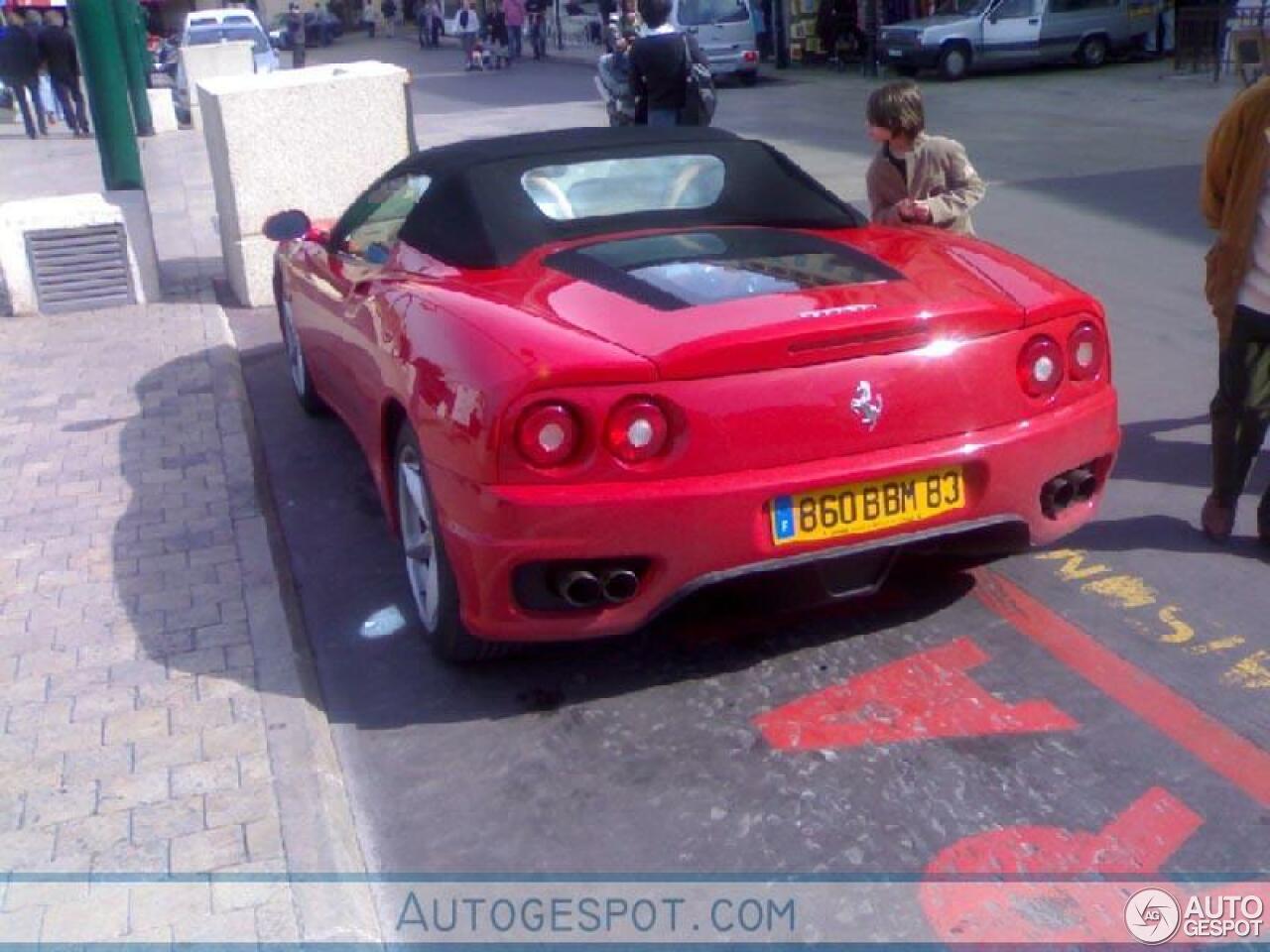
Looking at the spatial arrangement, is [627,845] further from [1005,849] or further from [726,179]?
[726,179]

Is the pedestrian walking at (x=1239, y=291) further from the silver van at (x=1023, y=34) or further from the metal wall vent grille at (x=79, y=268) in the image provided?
the silver van at (x=1023, y=34)

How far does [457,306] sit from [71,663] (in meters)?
1.56

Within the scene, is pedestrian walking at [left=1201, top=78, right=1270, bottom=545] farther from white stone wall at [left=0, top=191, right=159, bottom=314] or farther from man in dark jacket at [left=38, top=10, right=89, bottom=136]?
man in dark jacket at [left=38, top=10, right=89, bottom=136]

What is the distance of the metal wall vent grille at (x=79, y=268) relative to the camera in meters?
9.66

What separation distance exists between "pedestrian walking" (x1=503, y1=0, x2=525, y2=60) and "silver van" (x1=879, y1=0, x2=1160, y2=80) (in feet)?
54.0

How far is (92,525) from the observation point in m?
5.62

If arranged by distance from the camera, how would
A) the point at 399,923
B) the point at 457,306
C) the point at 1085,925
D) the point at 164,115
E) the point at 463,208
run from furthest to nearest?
the point at 164,115 → the point at 463,208 → the point at 457,306 → the point at 399,923 → the point at 1085,925

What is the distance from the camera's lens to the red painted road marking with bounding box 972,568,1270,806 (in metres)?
3.58

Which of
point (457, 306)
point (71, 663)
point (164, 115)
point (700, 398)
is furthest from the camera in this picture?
point (164, 115)

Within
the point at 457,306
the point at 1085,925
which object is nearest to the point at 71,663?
the point at 457,306

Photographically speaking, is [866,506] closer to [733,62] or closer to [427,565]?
[427,565]

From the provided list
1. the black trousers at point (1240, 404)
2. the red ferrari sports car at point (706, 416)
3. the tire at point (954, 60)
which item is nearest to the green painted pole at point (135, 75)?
the tire at point (954, 60)

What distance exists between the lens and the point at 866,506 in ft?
12.5

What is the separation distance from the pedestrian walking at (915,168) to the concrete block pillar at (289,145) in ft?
16.3
